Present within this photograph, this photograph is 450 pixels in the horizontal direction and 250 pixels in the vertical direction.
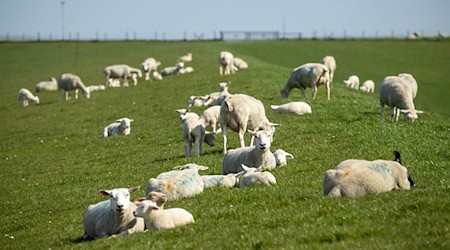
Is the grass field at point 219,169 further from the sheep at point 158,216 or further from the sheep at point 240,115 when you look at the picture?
A: the sheep at point 240,115

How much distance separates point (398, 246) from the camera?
31.1 feet

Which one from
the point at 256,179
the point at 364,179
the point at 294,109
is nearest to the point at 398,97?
the point at 294,109

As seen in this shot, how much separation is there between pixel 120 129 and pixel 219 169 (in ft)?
42.2

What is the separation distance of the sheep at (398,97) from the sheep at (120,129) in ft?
33.9

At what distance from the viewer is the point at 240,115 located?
2169 cm

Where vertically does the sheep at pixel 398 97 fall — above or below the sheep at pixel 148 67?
above

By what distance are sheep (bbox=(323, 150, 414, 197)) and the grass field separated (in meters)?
0.38

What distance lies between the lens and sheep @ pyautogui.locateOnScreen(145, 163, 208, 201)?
1523cm

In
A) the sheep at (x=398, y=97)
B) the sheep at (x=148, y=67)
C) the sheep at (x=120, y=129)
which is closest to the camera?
the sheep at (x=398, y=97)

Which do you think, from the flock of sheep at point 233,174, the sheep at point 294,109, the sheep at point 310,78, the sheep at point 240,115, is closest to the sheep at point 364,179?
the flock of sheep at point 233,174

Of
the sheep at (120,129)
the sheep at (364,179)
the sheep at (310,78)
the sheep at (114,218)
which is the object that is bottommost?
the sheep at (120,129)

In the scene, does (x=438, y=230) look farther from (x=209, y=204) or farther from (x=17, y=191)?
(x=17, y=191)

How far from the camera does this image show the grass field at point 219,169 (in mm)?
10930

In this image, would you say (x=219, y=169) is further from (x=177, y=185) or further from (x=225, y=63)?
(x=225, y=63)
